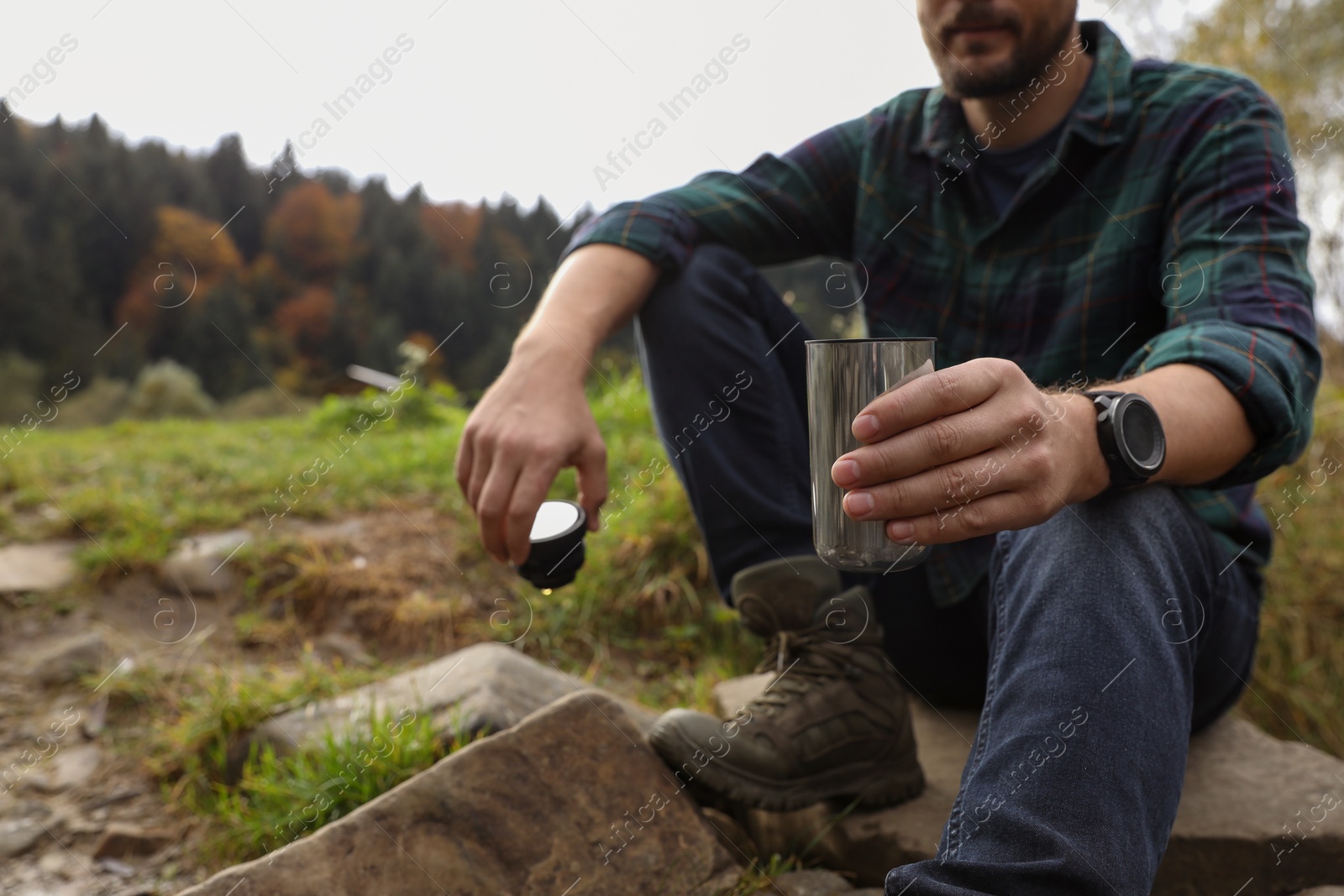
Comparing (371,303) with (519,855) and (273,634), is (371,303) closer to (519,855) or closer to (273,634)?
(273,634)

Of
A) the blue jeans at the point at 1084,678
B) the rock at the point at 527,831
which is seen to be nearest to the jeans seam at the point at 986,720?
the blue jeans at the point at 1084,678

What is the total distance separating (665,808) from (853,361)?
933mm

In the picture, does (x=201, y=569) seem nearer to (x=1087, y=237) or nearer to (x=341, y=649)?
(x=341, y=649)

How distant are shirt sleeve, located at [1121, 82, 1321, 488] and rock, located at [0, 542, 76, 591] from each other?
3325 mm

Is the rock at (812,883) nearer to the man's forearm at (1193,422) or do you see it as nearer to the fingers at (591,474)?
the fingers at (591,474)

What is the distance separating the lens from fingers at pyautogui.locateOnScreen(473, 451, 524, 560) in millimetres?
1359

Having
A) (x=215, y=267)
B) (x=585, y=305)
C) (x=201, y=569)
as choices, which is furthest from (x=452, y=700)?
(x=215, y=267)

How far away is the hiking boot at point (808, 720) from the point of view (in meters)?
1.47

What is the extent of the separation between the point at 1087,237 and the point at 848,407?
0.99 meters

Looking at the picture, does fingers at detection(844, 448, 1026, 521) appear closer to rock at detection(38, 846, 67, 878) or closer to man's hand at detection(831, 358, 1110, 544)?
man's hand at detection(831, 358, 1110, 544)

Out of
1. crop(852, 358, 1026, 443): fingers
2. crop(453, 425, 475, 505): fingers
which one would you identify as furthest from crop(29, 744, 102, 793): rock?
crop(852, 358, 1026, 443): fingers

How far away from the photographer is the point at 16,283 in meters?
14.7

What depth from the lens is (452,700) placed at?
6.10 ft

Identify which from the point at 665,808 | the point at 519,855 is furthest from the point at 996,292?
the point at 519,855
